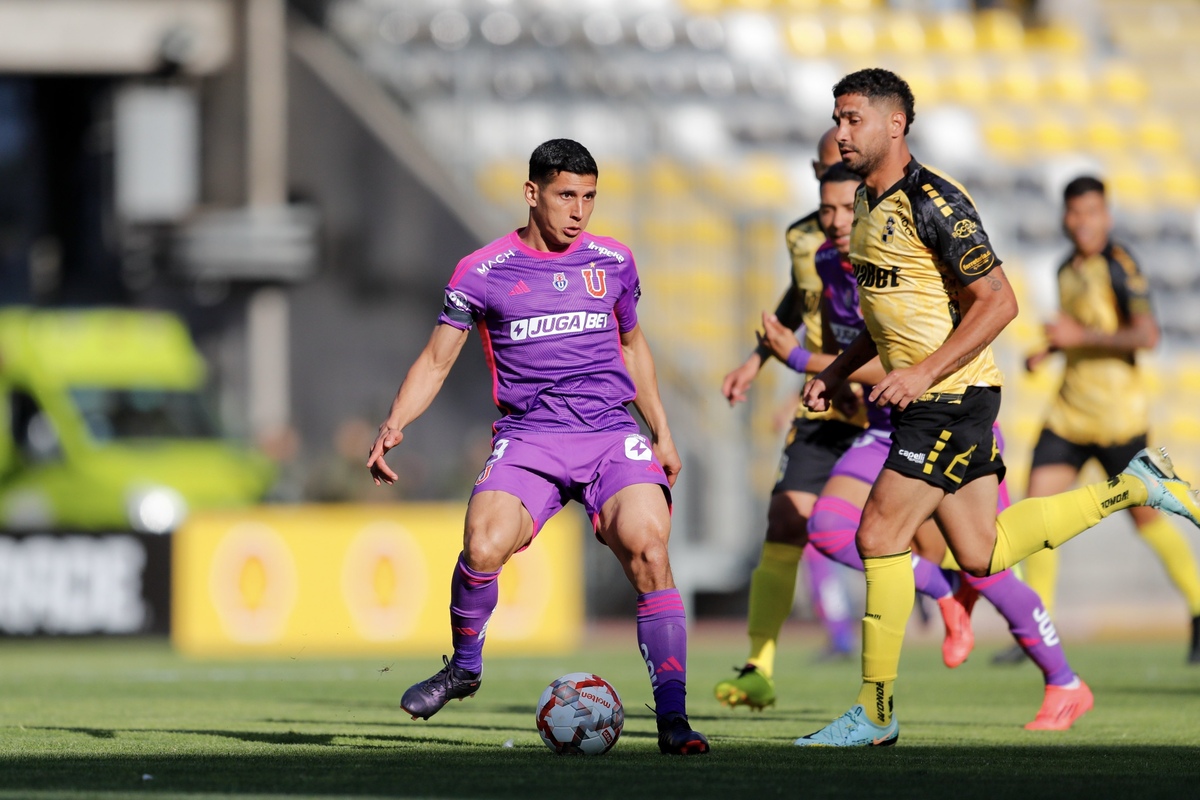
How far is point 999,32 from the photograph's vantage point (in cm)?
2388

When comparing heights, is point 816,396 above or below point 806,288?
below

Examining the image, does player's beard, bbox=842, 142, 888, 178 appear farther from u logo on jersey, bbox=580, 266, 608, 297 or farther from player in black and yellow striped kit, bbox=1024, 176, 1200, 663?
player in black and yellow striped kit, bbox=1024, 176, 1200, 663

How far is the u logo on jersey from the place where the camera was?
713 cm

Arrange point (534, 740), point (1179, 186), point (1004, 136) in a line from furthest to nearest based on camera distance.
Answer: point (1179, 186) → point (1004, 136) → point (534, 740)

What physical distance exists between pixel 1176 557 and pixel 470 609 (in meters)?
5.62

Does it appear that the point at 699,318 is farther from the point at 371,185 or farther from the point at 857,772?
the point at 857,772

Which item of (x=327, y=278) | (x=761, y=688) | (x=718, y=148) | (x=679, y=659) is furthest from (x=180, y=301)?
(x=679, y=659)

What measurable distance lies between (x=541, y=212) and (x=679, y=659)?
66.6 inches

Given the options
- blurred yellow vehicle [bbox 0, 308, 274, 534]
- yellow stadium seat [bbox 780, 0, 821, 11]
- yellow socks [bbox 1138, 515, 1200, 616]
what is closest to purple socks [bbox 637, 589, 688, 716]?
yellow socks [bbox 1138, 515, 1200, 616]

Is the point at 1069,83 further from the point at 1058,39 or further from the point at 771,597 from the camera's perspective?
the point at 771,597

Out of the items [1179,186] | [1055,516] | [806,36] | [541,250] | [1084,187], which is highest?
[806,36]

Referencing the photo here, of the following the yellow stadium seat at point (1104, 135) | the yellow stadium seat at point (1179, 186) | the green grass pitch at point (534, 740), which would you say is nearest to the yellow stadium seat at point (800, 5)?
the yellow stadium seat at point (1104, 135)

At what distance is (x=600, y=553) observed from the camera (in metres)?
17.2

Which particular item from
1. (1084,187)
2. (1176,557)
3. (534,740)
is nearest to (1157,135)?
(1176,557)
